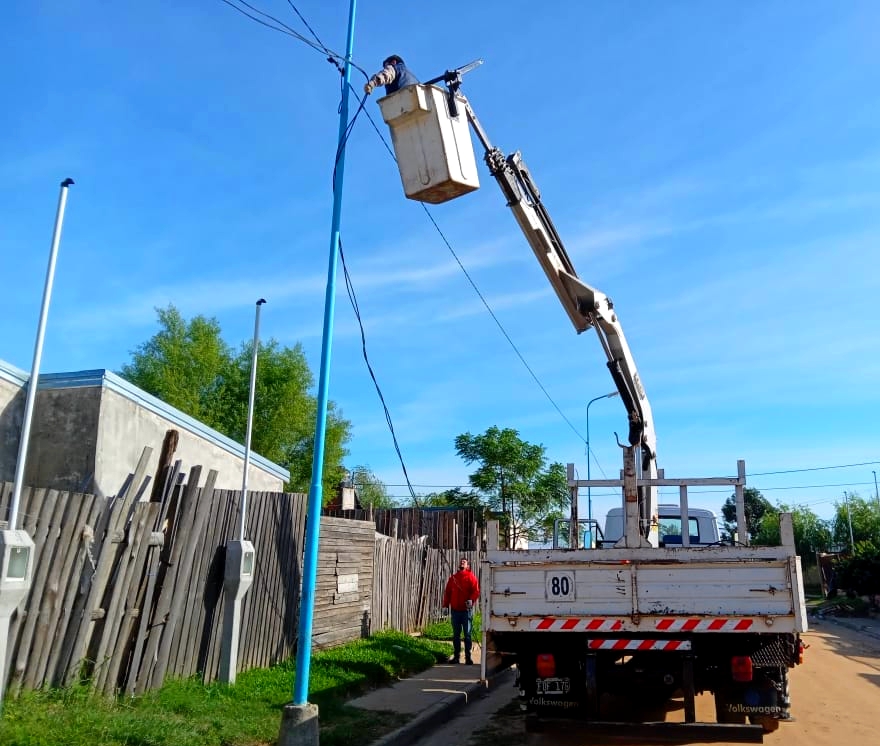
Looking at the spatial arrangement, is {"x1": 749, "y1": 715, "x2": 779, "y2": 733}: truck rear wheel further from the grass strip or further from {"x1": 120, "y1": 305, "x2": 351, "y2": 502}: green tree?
{"x1": 120, "y1": 305, "x2": 351, "y2": 502}: green tree

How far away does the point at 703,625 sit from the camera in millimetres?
7246

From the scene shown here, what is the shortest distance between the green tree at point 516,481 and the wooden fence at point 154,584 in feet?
78.7

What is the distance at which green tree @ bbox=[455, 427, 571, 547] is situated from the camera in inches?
1421

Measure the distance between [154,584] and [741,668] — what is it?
17.9 ft

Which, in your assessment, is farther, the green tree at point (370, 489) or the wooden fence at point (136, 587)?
the green tree at point (370, 489)

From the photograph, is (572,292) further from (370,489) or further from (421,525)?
(370,489)

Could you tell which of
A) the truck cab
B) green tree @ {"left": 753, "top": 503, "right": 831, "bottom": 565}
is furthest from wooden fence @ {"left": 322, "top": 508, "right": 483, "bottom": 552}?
green tree @ {"left": 753, "top": 503, "right": 831, "bottom": 565}

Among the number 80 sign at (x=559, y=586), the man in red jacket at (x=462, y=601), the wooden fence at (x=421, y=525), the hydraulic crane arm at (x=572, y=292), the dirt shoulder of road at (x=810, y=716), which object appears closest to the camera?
the number 80 sign at (x=559, y=586)

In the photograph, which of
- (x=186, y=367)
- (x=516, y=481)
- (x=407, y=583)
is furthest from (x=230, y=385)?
(x=407, y=583)

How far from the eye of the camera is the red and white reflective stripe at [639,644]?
288 inches

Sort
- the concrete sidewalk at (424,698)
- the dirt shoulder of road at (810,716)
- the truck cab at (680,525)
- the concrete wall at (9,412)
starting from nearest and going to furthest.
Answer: the dirt shoulder of road at (810,716) < the concrete sidewalk at (424,698) < the concrete wall at (9,412) < the truck cab at (680,525)

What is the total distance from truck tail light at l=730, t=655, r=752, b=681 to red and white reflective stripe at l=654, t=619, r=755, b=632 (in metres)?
0.24

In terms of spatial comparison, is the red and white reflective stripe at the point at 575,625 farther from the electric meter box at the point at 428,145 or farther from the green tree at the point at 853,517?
the green tree at the point at 853,517

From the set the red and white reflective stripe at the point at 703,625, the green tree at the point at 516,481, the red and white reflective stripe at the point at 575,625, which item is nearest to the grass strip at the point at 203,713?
the red and white reflective stripe at the point at 575,625
